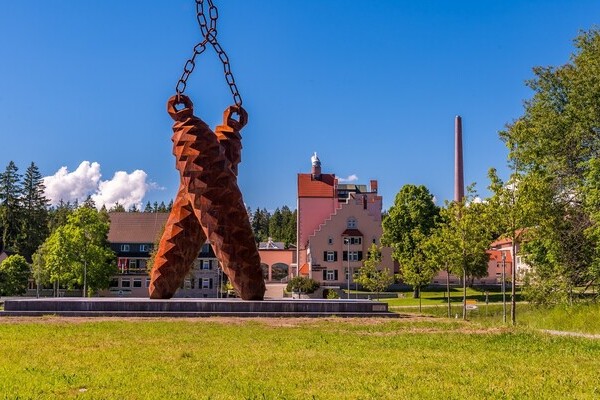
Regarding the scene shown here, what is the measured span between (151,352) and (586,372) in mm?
8462

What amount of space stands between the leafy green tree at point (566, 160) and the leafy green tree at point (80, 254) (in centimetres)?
3554

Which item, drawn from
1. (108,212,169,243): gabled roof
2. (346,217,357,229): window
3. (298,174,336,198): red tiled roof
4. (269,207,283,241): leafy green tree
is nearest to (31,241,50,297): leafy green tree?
(108,212,169,243): gabled roof

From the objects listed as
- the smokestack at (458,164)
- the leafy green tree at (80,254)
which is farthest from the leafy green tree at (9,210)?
the smokestack at (458,164)

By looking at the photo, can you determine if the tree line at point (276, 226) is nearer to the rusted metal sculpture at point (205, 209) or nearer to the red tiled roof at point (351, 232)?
the red tiled roof at point (351, 232)

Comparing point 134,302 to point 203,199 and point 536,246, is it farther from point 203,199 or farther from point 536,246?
point 536,246

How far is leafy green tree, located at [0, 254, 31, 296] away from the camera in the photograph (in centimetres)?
5925

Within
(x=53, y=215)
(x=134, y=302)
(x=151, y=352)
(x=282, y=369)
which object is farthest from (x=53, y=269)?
(x=53, y=215)

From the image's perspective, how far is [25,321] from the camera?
23.8 metres

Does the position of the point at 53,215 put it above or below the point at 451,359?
above

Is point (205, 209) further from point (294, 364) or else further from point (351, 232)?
point (351, 232)

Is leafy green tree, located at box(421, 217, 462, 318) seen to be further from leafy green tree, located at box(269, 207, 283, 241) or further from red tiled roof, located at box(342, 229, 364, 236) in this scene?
leafy green tree, located at box(269, 207, 283, 241)

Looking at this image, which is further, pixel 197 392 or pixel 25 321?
pixel 25 321

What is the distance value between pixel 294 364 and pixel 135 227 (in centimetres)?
6247

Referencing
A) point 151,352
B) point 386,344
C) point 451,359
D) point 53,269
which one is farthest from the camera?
point 53,269
